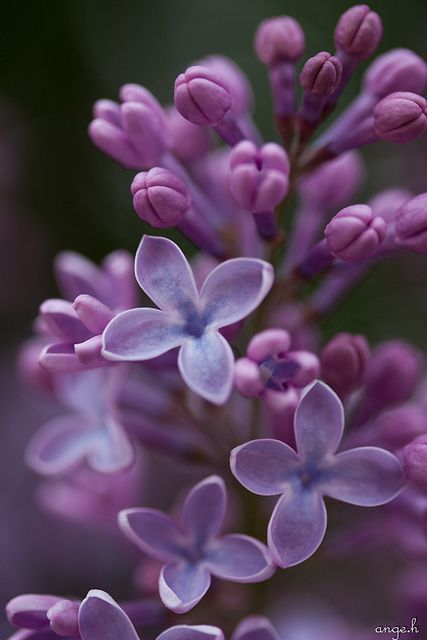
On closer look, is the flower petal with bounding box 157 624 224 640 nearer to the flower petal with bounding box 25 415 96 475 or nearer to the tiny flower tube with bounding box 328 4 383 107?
the flower petal with bounding box 25 415 96 475

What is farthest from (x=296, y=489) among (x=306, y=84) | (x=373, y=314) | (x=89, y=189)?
(x=89, y=189)

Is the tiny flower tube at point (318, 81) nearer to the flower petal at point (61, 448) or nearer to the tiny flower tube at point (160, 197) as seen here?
the tiny flower tube at point (160, 197)

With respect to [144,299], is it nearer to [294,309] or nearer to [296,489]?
[294,309]

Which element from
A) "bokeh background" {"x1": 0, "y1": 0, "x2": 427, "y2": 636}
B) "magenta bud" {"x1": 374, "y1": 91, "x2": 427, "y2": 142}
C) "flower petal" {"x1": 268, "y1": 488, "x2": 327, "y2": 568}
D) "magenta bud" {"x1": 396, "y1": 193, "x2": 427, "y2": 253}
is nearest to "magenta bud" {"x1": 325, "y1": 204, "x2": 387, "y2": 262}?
→ "magenta bud" {"x1": 396, "y1": 193, "x2": 427, "y2": 253}

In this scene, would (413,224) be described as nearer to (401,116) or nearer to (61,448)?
(401,116)

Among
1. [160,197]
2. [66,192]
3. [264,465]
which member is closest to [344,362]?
[264,465]

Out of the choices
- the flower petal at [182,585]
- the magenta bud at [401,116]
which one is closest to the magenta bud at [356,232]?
the magenta bud at [401,116]
